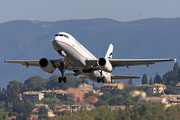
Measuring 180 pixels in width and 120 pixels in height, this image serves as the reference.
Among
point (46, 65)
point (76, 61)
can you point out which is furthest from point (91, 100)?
point (76, 61)

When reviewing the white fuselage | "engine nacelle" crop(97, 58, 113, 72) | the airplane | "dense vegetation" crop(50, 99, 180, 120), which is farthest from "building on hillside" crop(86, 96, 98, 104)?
"engine nacelle" crop(97, 58, 113, 72)

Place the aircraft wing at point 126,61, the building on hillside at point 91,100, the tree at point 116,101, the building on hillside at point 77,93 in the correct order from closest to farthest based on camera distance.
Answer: the aircraft wing at point 126,61 → the building on hillside at point 77,93 → the building on hillside at point 91,100 → the tree at point 116,101

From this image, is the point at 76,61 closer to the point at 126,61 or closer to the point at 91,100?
the point at 126,61

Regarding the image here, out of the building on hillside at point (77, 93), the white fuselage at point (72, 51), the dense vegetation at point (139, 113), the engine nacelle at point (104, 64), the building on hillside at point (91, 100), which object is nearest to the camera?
the white fuselage at point (72, 51)

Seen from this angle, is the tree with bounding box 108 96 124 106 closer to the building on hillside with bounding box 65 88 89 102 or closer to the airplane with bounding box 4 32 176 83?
the building on hillside with bounding box 65 88 89 102

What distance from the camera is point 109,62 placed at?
173ft

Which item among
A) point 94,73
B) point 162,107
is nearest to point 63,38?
point 94,73

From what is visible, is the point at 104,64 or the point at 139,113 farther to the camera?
the point at 139,113

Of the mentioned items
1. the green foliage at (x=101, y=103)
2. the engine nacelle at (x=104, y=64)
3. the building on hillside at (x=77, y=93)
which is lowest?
the green foliage at (x=101, y=103)

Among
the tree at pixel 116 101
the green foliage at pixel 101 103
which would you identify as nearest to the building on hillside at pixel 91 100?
the green foliage at pixel 101 103

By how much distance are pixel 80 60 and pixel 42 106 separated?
470 ft

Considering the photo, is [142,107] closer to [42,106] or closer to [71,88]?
[71,88]

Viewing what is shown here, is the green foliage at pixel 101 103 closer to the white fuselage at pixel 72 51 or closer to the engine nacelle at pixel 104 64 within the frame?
the white fuselage at pixel 72 51

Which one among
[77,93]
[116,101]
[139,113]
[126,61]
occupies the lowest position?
[139,113]
